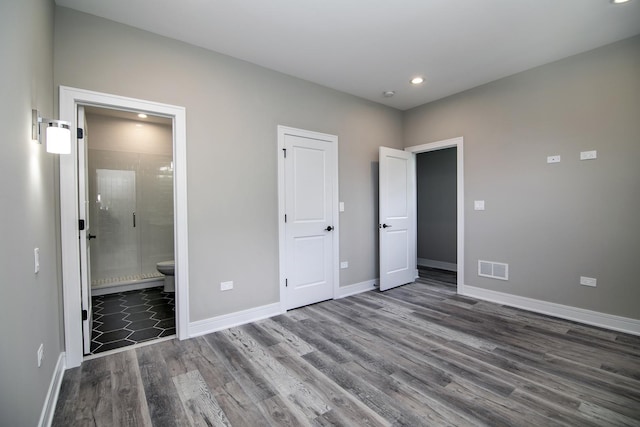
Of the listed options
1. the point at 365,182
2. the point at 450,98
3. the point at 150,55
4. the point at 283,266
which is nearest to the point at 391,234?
the point at 365,182

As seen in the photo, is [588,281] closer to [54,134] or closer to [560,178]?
[560,178]

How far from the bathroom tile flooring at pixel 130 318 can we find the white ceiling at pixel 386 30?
2.94 metres

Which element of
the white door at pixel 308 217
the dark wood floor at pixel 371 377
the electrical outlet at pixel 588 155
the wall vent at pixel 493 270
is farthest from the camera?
the wall vent at pixel 493 270

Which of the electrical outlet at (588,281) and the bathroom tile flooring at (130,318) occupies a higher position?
the electrical outlet at (588,281)

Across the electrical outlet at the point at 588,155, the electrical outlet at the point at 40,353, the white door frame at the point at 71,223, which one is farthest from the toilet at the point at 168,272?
the electrical outlet at the point at 588,155

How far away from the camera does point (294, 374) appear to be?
2260 mm

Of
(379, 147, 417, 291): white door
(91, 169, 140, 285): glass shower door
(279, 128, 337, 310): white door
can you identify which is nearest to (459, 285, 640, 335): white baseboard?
(379, 147, 417, 291): white door

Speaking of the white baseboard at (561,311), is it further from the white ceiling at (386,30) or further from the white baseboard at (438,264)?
the white ceiling at (386,30)

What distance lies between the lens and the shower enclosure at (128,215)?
14.7ft

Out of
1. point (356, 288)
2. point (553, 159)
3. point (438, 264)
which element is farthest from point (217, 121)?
point (438, 264)

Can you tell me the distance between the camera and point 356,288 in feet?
14.2

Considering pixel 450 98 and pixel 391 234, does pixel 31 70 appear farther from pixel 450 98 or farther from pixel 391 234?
pixel 450 98

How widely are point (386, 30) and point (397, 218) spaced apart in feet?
8.77

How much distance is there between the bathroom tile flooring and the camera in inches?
113
